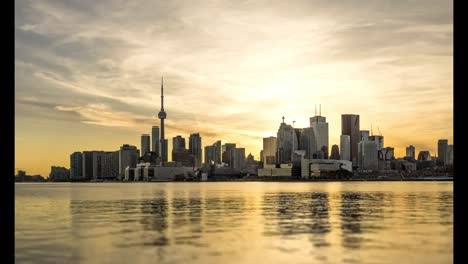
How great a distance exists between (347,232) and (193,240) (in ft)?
51.9

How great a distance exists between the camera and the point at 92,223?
6481cm

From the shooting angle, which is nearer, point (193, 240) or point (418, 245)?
point (418, 245)

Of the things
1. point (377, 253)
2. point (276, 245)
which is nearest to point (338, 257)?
point (377, 253)

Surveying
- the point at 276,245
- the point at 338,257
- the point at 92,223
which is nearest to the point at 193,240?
the point at 276,245

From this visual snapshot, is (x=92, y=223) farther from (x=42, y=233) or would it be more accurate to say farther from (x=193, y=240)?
(x=193, y=240)

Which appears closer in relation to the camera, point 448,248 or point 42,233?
point 448,248

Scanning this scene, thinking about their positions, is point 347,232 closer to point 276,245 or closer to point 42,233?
point 276,245

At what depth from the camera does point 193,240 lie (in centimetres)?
4634
